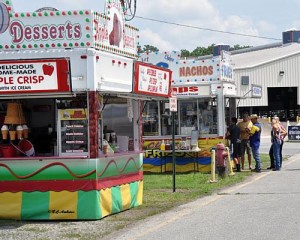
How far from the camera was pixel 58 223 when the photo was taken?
9.52 meters

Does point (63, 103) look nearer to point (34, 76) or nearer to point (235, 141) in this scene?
point (34, 76)

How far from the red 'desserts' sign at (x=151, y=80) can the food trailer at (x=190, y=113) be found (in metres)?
5.78

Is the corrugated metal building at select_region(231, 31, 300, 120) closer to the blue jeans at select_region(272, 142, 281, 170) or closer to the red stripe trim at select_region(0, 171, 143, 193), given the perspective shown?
the blue jeans at select_region(272, 142, 281, 170)

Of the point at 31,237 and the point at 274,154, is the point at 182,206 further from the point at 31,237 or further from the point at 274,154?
the point at 274,154

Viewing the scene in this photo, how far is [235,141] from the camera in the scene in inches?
686

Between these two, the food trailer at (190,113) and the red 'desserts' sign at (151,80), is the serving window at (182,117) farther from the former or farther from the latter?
the red 'desserts' sign at (151,80)

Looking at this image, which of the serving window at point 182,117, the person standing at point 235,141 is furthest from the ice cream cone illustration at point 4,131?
the person standing at point 235,141

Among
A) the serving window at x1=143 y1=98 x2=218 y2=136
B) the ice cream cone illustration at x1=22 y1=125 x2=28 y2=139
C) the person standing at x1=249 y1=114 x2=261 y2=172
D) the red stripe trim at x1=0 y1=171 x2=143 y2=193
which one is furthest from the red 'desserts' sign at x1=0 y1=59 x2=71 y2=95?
the person standing at x1=249 y1=114 x2=261 y2=172

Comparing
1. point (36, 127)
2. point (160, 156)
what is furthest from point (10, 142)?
point (160, 156)

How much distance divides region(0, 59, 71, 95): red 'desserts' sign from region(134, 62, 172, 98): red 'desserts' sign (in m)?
1.77

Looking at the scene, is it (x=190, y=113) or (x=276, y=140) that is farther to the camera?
(x=190, y=113)

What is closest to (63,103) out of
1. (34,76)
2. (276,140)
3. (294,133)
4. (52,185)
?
(34,76)

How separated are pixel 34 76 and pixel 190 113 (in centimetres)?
985

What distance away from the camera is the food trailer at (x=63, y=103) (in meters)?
9.17
